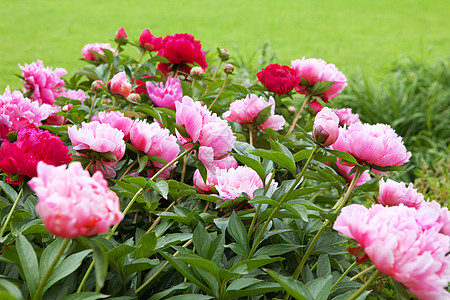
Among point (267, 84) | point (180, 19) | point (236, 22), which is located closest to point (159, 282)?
point (267, 84)

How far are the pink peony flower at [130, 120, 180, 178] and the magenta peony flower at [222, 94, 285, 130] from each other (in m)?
0.20

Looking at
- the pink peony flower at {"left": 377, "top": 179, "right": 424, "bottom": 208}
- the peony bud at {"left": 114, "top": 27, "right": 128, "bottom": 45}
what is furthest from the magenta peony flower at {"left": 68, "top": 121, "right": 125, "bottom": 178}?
the peony bud at {"left": 114, "top": 27, "right": 128, "bottom": 45}

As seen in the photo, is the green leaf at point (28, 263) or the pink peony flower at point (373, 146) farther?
the pink peony flower at point (373, 146)

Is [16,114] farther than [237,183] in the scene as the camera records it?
Yes

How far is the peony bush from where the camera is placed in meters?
0.47

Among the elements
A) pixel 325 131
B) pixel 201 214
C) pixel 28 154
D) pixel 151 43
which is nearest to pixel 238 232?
pixel 201 214

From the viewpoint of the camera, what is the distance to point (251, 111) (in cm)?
88

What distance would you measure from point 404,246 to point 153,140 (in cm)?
38

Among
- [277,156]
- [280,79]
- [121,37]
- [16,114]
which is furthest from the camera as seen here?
[121,37]

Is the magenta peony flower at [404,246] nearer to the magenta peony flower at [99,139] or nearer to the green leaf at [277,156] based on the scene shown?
the green leaf at [277,156]

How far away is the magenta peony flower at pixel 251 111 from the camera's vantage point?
877 mm

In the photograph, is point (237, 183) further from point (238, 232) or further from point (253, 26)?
point (253, 26)

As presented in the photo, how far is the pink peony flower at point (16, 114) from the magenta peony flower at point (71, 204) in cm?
46

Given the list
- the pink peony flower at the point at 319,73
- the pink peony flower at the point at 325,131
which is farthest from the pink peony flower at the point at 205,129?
the pink peony flower at the point at 319,73
